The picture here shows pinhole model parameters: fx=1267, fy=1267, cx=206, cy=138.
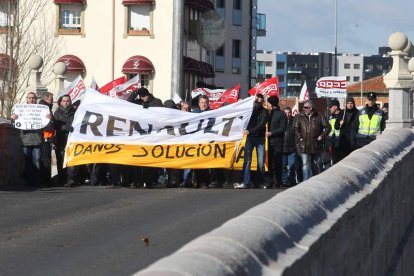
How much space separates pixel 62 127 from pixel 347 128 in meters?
5.38

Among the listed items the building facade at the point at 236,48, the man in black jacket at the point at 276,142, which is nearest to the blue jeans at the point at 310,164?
the man in black jacket at the point at 276,142

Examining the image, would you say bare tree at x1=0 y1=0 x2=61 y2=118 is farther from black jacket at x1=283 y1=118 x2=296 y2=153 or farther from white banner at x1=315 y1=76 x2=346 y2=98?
black jacket at x1=283 y1=118 x2=296 y2=153

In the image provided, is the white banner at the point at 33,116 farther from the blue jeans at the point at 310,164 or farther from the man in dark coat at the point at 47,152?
the blue jeans at the point at 310,164

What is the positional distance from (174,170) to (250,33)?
6800 cm

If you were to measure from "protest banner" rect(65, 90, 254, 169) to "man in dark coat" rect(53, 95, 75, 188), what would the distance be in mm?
170

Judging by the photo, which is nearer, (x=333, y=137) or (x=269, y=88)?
(x=333, y=137)

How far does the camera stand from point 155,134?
23.1 m

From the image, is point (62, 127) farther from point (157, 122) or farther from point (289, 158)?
point (289, 158)

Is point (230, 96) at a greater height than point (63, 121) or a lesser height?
greater

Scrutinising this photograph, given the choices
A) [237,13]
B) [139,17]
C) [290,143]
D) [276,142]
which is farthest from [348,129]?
[237,13]

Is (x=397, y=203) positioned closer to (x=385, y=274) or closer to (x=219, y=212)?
(x=385, y=274)

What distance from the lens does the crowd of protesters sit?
2275cm

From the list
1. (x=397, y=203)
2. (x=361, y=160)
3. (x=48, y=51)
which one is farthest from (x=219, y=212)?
(x=48, y=51)

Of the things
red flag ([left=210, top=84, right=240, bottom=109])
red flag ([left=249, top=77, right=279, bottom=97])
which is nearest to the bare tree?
red flag ([left=210, top=84, right=240, bottom=109])
